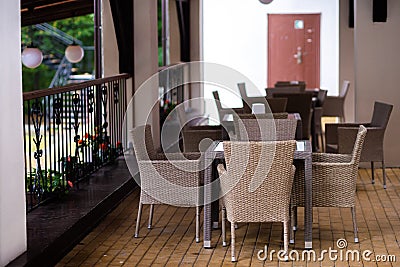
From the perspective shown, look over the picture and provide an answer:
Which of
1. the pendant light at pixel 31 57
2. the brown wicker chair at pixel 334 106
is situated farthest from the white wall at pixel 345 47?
the pendant light at pixel 31 57

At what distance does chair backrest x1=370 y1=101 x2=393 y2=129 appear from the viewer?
26.9 feet

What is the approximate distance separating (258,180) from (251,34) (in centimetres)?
1112

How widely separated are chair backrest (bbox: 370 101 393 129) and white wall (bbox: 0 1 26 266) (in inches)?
174

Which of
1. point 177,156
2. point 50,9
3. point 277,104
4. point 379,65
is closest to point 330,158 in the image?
point 177,156

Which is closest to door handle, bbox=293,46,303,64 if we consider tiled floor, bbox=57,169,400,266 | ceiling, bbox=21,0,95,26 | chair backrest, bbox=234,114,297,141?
ceiling, bbox=21,0,95,26

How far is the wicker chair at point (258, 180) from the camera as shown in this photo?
5.36 meters

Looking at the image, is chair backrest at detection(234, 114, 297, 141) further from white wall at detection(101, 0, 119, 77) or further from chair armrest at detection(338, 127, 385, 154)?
white wall at detection(101, 0, 119, 77)

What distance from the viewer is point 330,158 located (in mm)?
6285

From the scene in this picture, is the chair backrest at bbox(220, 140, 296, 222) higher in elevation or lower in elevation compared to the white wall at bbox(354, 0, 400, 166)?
lower

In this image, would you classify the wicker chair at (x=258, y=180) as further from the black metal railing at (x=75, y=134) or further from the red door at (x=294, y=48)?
the red door at (x=294, y=48)

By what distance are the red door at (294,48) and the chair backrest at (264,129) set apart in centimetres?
916

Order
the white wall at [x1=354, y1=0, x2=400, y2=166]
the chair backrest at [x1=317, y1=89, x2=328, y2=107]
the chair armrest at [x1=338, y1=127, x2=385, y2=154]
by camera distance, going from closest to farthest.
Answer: the chair armrest at [x1=338, y1=127, x2=385, y2=154], the white wall at [x1=354, y1=0, x2=400, y2=166], the chair backrest at [x1=317, y1=89, x2=328, y2=107]

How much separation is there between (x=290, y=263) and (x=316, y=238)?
2.46 ft

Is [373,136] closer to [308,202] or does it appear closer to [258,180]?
[308,202]
